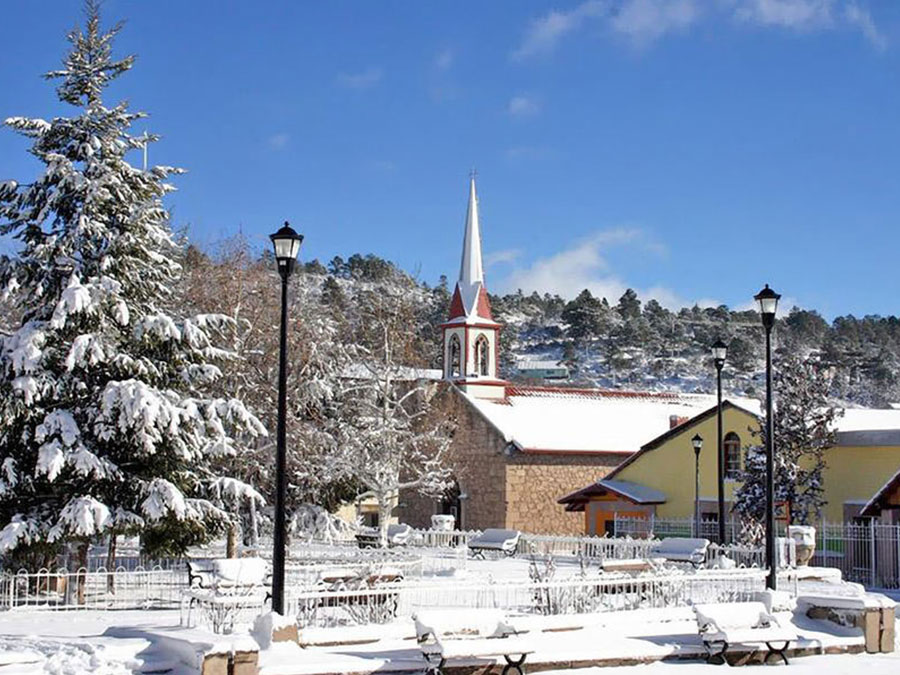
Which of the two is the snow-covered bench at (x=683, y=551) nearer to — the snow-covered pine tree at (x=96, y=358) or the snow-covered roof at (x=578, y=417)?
the snow-covered pine tree at (x=96, y=358)

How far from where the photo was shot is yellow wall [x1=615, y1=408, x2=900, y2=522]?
3073 cm

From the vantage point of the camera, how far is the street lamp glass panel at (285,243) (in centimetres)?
1449

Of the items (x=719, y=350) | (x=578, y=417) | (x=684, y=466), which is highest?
(x=719, y=350)

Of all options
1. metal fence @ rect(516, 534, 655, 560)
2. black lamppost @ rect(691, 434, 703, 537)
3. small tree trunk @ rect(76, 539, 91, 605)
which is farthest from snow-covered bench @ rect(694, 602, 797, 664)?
black lamppost @ rect(691, 434, 703, 537)

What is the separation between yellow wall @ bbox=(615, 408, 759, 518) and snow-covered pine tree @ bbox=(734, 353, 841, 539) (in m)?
2.86

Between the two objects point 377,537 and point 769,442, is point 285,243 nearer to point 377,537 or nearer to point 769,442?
point 769,442

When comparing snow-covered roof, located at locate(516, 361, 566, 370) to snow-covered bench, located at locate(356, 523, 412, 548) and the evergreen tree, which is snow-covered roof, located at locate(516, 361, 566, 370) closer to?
the evergreen tree

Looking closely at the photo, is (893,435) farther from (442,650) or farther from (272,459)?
→ (442,650)

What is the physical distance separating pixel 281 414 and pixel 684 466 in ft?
80.6

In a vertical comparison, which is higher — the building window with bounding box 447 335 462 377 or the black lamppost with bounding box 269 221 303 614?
the building window with bounding box 447 335 462 377

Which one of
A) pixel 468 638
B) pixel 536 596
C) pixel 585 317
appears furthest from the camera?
pixel 585 317

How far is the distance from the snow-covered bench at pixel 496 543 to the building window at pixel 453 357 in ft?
47.1

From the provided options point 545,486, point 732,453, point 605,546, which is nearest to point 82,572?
point 605,546

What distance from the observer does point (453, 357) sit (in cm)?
4762
